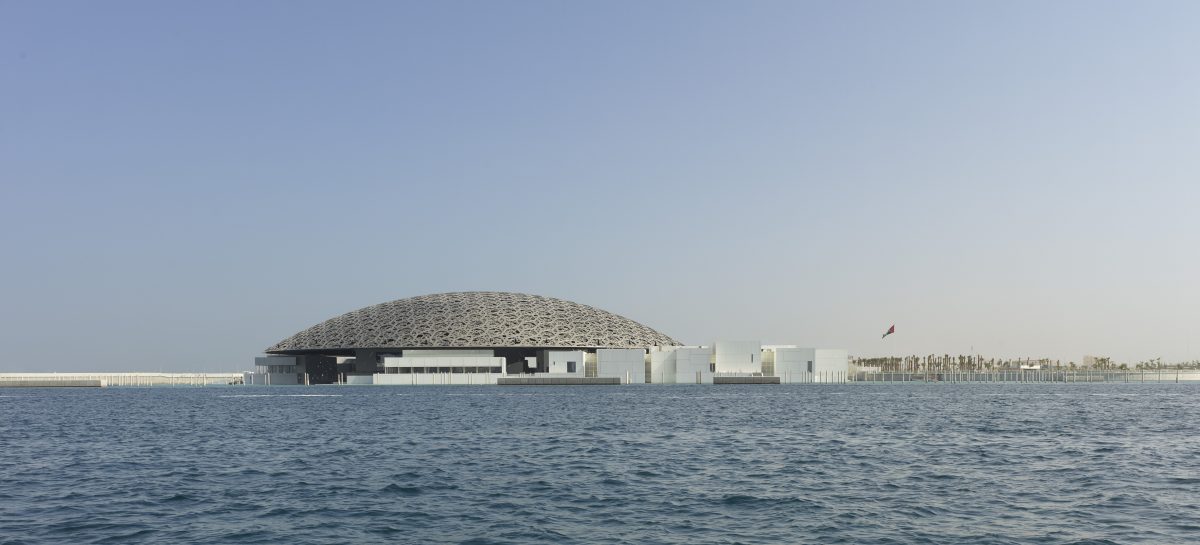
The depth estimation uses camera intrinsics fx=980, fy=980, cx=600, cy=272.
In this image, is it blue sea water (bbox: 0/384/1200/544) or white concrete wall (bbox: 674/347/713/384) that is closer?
blue sea water (bbox: 0/384/1200/544)

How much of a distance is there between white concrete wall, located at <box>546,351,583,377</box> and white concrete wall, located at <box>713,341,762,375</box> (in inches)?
973

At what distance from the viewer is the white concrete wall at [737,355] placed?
17425cm

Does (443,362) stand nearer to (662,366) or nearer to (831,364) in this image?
(662,366)

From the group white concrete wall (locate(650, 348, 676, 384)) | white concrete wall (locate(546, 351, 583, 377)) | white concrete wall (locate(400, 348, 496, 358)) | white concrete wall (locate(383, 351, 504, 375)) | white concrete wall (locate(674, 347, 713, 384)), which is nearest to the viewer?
white concrete wall (locate(674, 347, 713, 384))

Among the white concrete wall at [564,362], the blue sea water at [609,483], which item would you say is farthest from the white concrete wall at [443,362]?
the blue sea water at [609,483]

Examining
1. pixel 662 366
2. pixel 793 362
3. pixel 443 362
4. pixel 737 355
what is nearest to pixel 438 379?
pixel 443 362

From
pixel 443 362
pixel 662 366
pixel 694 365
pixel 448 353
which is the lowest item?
pixel 662 366

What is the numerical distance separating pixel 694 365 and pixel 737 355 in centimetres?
816

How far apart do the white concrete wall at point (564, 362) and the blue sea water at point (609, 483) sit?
11545 cm

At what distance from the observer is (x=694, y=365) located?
568ft

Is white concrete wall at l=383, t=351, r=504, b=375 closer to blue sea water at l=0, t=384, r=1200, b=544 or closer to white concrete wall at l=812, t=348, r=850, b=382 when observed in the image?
white concrete wall at l=812, t=348, r=850, b=382

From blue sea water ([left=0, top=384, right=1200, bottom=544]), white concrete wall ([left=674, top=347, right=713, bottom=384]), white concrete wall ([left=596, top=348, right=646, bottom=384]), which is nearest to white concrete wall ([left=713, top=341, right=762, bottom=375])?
white concrete wall ([left=674, top=347, right=713, bottom=384])

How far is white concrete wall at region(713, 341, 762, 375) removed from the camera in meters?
174

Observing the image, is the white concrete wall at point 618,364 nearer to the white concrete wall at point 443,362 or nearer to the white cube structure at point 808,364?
the white concrete wall at point 443,362
